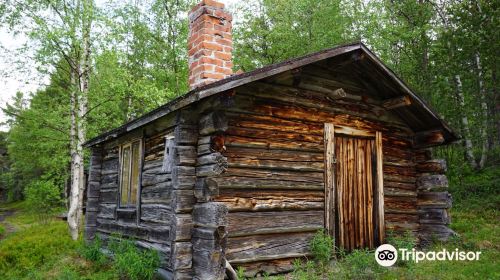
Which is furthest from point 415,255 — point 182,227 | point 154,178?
point 154,178

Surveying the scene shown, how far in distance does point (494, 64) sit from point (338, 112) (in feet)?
23.8

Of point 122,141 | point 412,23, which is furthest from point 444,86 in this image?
point 122,141

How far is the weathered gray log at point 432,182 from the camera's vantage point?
8914mm

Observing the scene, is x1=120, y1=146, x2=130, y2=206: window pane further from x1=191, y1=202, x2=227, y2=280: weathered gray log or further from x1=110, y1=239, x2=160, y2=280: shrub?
x1=191, y1=202, x2=227, y2=280: weathered gray log

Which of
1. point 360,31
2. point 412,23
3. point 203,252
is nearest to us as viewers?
point 203,252

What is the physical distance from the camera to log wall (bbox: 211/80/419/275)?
615 centimetres

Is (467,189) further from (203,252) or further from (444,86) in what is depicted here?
(203,252)

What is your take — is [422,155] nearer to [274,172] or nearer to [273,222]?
[274,172]

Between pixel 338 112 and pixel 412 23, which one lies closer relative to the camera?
pixel 338 112

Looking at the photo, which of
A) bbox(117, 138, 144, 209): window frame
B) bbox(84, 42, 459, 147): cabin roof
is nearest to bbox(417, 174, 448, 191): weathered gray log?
bbox(84, 42, 459, 147): cabin roof

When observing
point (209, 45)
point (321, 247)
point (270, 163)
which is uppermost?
point (209, 45)

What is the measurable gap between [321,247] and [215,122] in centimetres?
292

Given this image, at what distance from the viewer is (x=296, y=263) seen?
6445 millimetres

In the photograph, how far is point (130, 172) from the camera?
325 inches
